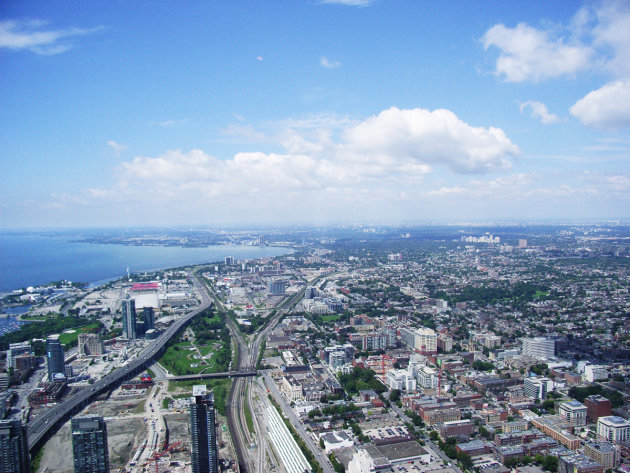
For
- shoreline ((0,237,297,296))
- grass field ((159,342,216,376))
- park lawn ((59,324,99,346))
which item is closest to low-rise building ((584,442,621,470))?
grass field ((159,342,216,376))

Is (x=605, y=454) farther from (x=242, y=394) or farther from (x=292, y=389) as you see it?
(x=242, y=394)

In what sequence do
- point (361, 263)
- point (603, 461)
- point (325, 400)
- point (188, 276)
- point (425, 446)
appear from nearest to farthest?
point (603, 461) < point (425, 446) < point (325, 400) < point (188, 276) < point (361, 263)

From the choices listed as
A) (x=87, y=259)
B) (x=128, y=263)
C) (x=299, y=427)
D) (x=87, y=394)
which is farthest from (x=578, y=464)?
(x=87, y=259)

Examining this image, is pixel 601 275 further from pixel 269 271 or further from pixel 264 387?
pixel 264 387

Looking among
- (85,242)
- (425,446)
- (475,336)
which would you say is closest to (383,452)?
(425,446)

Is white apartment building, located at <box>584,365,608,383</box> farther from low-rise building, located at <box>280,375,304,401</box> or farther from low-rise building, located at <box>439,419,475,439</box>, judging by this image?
low-rise building, located at <box>280,375,304,401</box>

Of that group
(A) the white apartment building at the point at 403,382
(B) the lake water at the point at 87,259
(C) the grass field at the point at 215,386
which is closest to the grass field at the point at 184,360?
(C) the grass field at the point at 215,386
